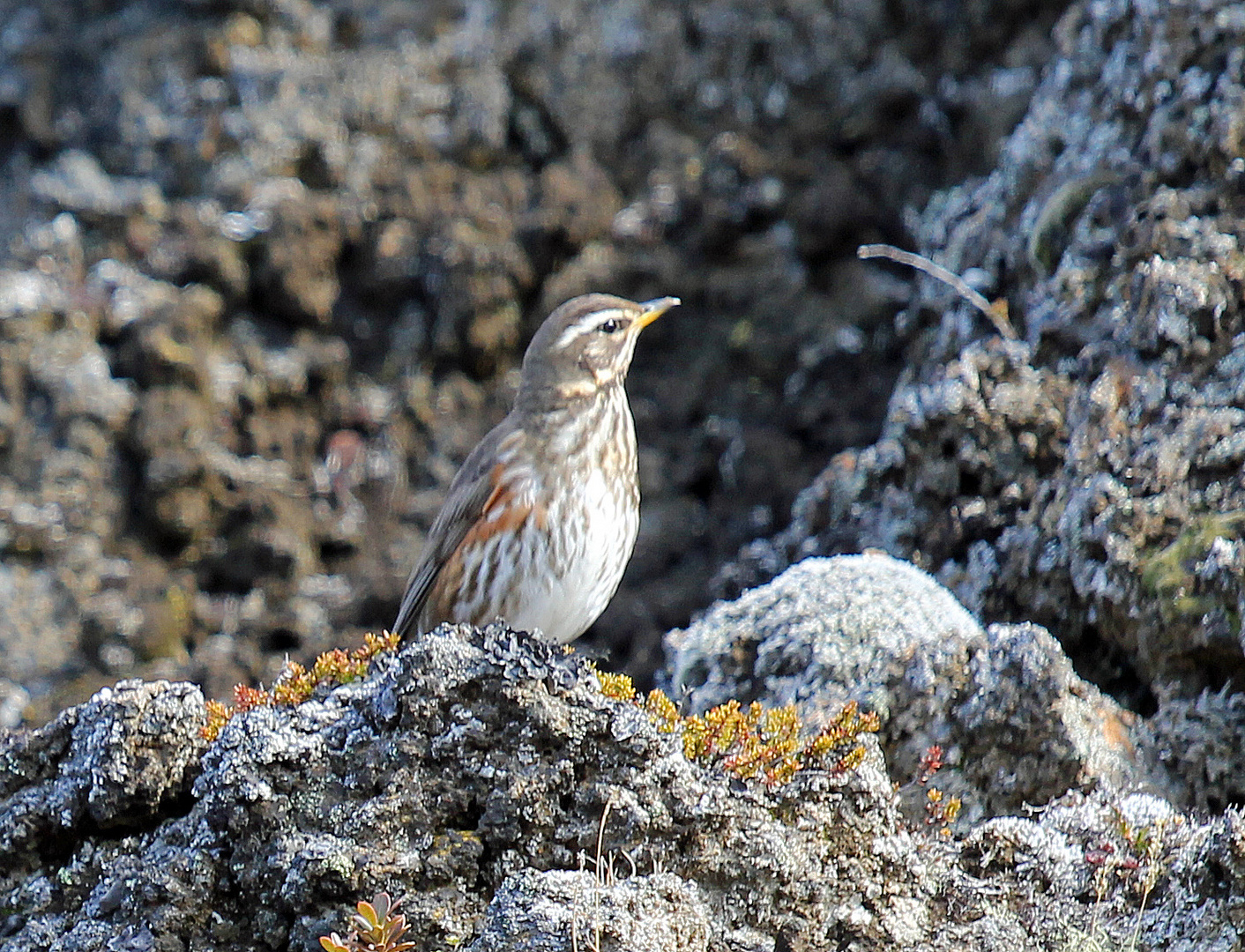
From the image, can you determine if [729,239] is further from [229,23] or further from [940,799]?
[940,799]

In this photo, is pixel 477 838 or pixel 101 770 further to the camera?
pixel 101 770

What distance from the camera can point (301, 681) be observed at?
5141 mm

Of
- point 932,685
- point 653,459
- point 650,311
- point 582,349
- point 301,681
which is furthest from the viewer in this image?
point 653,459

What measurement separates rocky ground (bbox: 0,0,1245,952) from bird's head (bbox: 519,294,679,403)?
1299 millimetres

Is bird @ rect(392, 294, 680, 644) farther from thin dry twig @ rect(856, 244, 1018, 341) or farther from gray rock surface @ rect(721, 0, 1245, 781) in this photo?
thin dry twig @ rect(856, 244, 1018, 341)

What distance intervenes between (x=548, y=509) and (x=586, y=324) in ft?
3.42

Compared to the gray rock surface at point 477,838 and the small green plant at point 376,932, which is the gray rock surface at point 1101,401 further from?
the small green plant at point 376,932

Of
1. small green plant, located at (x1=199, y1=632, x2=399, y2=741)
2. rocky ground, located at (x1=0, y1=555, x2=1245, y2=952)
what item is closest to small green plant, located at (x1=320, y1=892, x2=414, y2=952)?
rocky ground, located at (x1=0, y1=555, x2=1245, y2=952)

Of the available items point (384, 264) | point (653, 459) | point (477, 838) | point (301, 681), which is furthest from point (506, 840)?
point (384, 264)

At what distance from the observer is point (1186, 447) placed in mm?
6402

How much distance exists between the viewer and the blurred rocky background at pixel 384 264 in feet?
33.5

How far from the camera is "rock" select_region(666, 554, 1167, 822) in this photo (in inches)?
220

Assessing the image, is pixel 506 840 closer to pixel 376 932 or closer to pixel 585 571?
pixel 376 932

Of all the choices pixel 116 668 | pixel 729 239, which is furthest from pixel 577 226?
pixel 116 668
